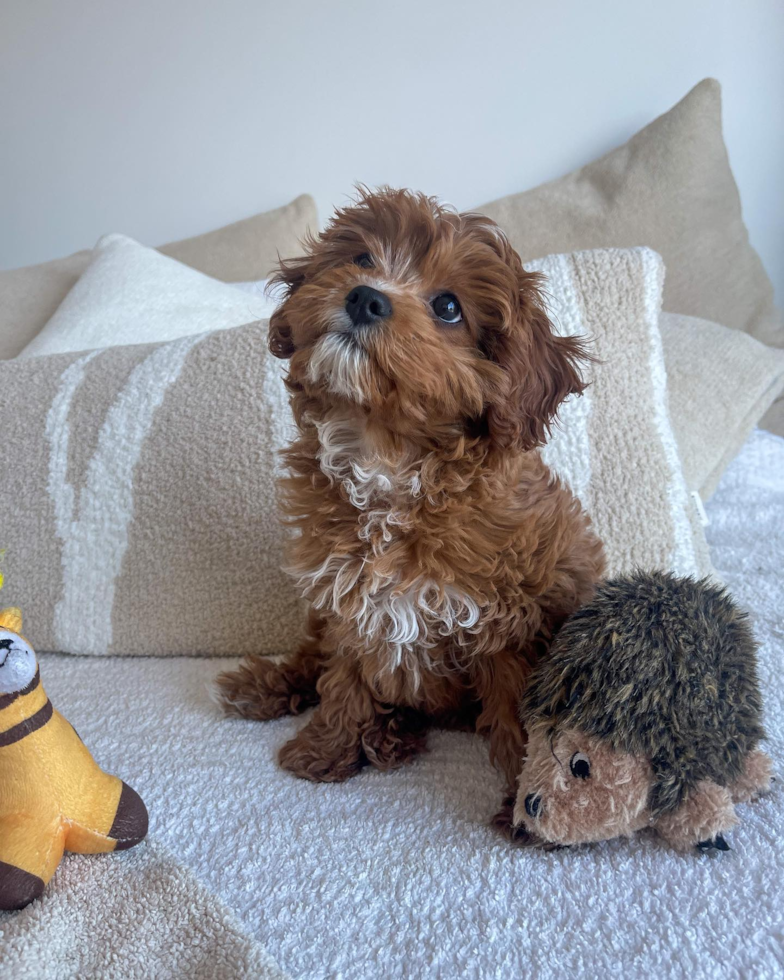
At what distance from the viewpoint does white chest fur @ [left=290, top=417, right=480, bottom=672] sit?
1.15 metres

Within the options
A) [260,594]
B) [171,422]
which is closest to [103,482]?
[171,422]

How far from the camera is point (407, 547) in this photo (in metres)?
1.16

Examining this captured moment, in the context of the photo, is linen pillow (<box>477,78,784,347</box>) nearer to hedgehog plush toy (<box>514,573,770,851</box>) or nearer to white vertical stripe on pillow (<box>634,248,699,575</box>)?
white vertical stripe on pillow (<box>634,248,699,575</box>)

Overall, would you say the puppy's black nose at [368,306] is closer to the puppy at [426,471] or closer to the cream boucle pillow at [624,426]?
the puppy at [426,471]

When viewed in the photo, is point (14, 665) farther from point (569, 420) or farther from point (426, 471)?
point (569, 420)

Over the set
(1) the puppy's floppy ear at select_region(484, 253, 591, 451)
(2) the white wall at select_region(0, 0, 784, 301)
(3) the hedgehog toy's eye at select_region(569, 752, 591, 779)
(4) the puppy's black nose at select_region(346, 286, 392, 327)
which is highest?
(2) the white wall at select_region(0, 0, 784, 301)

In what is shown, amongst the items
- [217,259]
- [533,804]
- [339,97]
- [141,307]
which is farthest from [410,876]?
[339,97]

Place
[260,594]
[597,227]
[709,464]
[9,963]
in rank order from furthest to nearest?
1. [597,227]
2. [709,464]
3. [260,594]
4. [9,963]

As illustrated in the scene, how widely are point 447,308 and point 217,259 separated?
1621 mm

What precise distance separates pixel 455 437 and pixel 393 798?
0.56 meters

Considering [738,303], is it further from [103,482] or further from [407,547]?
[103,482]

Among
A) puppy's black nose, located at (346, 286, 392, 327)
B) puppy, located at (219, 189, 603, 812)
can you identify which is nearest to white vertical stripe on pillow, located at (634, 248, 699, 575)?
puppy, located at (219, 189, 603, 812)

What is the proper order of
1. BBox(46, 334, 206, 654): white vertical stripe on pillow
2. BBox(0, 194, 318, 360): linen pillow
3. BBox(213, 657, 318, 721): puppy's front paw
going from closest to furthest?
BBox(213, 657, 318, 721): puppy's front paw, BBox(46, 334, 206, 654): white vertical stripe on pillow, BBox(0, 194, 318, 360): linen pillow

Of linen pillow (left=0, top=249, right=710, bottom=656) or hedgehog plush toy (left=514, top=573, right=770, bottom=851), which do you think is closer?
hedgehog plush toy (left=514, top=573, right=770, bottom=851)
